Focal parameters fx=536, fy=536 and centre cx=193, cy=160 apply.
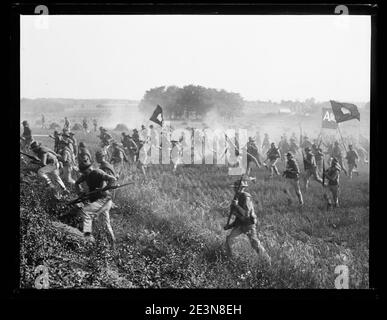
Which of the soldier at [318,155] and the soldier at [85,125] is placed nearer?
the soldier at [85,125]

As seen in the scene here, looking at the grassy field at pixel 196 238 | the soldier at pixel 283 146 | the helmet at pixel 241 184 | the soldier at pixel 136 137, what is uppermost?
the soldier at pixel 136 137

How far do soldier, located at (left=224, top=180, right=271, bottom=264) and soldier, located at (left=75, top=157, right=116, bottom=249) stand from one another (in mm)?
939

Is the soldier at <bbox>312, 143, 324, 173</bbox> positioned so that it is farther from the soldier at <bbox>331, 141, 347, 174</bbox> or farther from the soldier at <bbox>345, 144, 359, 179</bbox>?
the soldier at <bbox>345, 144, 359, 179</bbox>

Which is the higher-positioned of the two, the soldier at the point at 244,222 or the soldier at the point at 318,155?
the soldier at the point at 318,155

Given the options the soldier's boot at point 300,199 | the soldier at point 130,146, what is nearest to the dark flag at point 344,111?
the soldier's boot at point 300,199

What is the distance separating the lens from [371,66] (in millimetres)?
4246

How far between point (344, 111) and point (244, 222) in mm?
1176

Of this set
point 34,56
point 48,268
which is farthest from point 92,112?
point 48,268

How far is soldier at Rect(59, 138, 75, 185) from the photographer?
13.9 feet

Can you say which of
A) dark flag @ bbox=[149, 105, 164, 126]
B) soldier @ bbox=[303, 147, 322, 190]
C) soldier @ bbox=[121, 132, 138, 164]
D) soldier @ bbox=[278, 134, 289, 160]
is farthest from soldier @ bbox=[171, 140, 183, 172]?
soldier @ bbox=[303, 147, 322, 190]

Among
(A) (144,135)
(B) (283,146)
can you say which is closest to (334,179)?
(B) (283,146)

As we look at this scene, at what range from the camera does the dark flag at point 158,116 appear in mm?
4184

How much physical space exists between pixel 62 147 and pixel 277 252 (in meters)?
1.88

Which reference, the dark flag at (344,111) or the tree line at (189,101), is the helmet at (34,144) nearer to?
the tree line at (189,101)
